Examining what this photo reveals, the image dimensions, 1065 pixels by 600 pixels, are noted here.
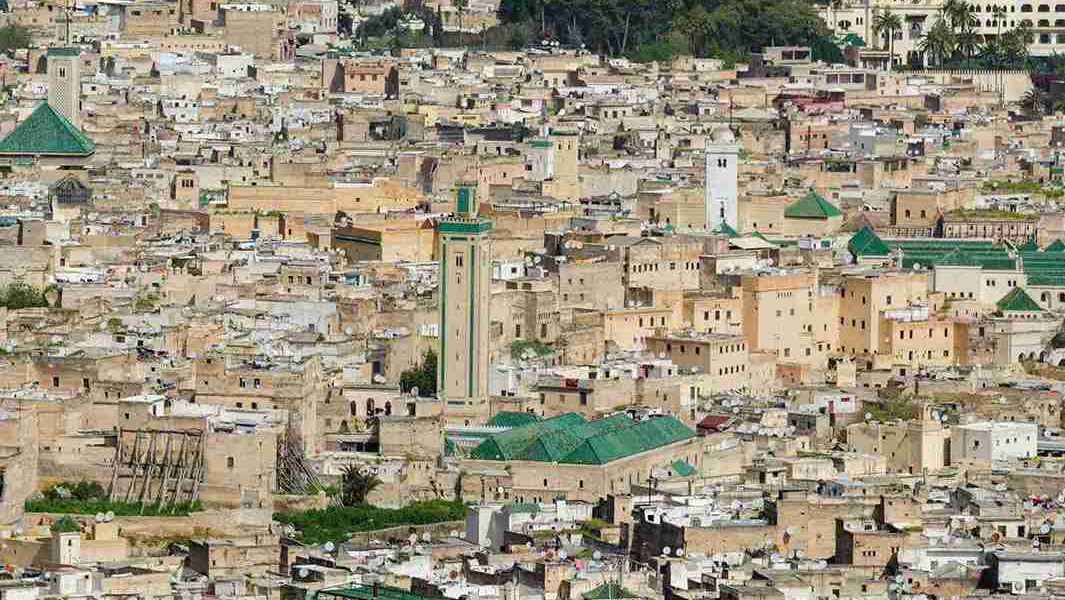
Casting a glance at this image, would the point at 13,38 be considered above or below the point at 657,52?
above

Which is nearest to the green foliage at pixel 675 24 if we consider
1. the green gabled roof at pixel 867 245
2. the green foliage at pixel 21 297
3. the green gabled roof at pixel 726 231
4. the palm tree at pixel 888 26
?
the palm tree at pixel 888 26

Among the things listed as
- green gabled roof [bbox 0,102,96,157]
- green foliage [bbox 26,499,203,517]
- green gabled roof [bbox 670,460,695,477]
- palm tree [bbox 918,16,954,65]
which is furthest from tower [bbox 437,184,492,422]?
palm tree [bbox 918,16,954,65]

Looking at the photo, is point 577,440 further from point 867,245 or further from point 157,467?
point 867,245

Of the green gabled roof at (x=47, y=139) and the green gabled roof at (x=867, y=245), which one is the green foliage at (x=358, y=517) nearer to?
the green gabled roof at (x=867, y=245)

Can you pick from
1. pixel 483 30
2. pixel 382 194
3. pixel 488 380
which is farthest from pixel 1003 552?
pixel 483 30

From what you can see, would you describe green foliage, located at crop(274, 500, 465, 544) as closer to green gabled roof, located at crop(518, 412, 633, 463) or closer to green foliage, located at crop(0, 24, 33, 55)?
green gabled roof, located at crop(518, 412, 633, 463)

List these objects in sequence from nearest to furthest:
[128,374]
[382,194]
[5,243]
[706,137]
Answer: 1. [128,374]
2. [5,243]
3. [382,194]
4. [706,137]

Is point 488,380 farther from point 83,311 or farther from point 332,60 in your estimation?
point 332,60

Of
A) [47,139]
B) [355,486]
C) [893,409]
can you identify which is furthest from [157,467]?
[47,139]
